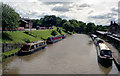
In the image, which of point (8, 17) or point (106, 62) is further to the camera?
point (8, 17)

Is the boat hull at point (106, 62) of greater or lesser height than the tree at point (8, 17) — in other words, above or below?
below

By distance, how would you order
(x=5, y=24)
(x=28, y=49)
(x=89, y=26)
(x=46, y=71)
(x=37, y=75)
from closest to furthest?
(x=37, y=75)
(x=46, y=71)
(x=28, y=49)
(x=5, y=24)
(x=89, y=26)

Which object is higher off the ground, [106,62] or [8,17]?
[8,17]

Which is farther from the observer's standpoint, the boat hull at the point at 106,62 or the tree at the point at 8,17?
the tree at the point at 8,17

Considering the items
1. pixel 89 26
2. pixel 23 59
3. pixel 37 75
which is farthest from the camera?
pixel 89 26

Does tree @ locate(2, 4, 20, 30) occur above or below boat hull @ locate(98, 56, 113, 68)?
above

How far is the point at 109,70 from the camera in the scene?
17.0 meters

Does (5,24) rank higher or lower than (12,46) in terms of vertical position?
higher

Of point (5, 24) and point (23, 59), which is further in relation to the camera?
point (5, 24)

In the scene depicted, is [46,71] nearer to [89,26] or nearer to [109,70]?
[109,70]

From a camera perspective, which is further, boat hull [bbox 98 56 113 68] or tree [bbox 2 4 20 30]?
tree [bbox 2 4 20 30]

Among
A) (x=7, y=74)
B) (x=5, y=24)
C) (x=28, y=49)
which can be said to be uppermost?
(x=5, y=24)

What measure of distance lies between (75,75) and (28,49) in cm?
1341

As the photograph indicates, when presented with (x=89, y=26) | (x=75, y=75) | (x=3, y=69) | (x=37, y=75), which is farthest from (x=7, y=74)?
(x=89, y=26)
